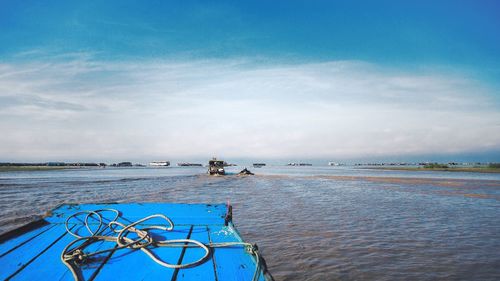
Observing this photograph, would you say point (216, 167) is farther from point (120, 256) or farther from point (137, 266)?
point (137, 266)

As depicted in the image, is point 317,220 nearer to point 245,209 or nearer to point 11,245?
point 245,209

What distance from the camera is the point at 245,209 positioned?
13906 mm

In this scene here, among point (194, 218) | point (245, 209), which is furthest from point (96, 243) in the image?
point (245, 209)

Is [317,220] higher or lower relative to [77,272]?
lower

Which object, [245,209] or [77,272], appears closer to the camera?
[77,272]

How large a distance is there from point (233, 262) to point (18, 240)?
3.30 meters

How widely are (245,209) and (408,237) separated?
7186 millimetres

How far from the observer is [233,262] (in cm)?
351

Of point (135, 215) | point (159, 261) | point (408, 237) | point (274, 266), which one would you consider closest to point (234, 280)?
point (159, 261)

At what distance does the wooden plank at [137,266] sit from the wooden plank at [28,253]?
2.33 ft

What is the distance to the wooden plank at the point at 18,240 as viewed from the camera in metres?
3.87

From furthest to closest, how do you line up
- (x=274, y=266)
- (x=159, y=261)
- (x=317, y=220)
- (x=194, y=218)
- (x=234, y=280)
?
1. (x=317, y=220)
2. (x=274, y=266)
3. (x=194, y=218)
4. (x=159, y=261)
5. (x=234, y=280)


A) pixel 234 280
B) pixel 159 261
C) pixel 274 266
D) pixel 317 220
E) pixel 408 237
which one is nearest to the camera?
pixel 234 280

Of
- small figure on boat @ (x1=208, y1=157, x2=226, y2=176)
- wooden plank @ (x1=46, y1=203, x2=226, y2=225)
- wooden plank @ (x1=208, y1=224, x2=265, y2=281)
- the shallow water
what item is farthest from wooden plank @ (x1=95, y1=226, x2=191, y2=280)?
small figure on boat @ (x1=208, y1=157, x2=226, y2=176)
